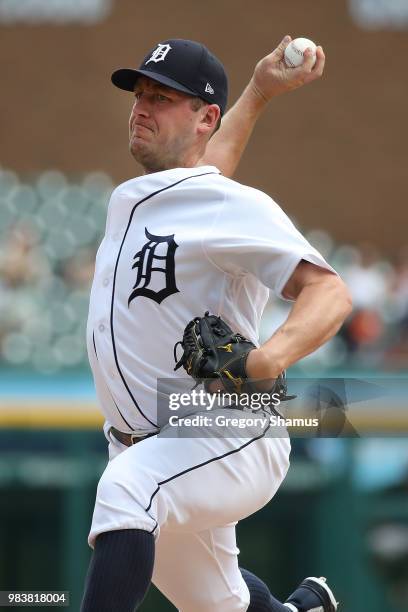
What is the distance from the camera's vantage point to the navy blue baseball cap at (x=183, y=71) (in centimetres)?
331

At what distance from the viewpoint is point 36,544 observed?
22.7 feet

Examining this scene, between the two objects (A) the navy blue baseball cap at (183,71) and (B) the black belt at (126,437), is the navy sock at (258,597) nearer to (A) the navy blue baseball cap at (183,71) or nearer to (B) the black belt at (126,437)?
(B) the black belt at (126,437)

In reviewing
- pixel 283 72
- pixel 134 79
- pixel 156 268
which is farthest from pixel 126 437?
pixel 283 72

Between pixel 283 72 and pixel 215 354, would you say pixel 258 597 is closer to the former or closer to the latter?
pixel 215 354

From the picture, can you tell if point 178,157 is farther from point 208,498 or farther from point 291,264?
point 208,498

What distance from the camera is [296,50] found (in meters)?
3.69

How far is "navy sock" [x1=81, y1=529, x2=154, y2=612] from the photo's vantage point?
280 centimetres

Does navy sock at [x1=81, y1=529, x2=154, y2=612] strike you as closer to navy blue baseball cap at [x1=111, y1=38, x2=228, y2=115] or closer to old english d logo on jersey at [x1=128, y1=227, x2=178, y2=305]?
old english d logo on jersey at [x1=128, y1=227, x2=178, y2=305]

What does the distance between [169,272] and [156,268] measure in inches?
1.5

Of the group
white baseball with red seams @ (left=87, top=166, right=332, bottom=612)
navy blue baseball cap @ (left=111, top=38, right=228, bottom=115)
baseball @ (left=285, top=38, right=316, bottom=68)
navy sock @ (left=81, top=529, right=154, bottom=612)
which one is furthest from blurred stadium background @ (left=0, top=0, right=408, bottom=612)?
navy sock @ (left=81, top=529, right=154, bottom=612)

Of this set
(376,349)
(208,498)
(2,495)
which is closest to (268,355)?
(208,498)

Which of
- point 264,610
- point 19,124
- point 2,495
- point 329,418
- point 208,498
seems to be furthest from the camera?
point 19,124

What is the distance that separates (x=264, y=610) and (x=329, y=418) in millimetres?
690

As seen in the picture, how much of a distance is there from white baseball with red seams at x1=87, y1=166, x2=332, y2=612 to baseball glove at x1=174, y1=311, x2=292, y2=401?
187mm
